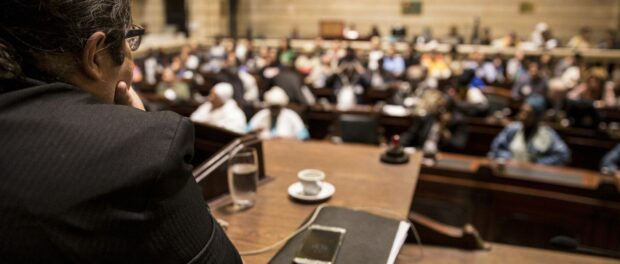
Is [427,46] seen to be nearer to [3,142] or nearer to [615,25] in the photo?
[615,25]

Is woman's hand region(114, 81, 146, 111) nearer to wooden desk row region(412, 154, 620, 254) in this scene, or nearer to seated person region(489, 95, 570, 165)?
wooden desk row region(412, 154, 620, 254)

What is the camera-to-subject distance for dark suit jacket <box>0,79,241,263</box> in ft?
2.27

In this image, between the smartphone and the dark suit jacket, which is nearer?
the dark suit jacket

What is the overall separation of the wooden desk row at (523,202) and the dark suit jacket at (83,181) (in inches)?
126

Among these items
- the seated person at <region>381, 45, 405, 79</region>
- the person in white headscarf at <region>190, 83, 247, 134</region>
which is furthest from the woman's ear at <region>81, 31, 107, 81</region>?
the seated person at <region>381, 45, 405, 79</region>

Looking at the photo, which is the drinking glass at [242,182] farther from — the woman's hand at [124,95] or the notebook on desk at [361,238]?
the woman's hand at [124,95]

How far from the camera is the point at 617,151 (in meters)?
4.86

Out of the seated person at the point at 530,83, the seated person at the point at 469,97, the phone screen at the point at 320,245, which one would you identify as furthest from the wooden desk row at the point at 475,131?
the phone screen at the point at 320,245

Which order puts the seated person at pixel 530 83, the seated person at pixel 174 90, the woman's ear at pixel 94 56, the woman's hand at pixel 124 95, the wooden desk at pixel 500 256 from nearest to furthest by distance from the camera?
the woman's ear at pixel 94 56, the woman's hand at pixel 124 95, the wooden desk at pixel 500 256, the seated person at pixel 174 90, the seated person at pixel 530 83

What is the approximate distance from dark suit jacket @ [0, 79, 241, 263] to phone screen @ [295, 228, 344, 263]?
487 mm

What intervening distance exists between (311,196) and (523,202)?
8.23ft

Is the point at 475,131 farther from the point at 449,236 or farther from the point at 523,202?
the point at 449,236

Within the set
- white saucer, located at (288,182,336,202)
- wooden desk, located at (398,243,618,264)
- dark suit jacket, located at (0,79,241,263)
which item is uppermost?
dark suit jacket, located at (0,79,241,263)

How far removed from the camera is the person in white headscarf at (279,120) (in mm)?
5676
